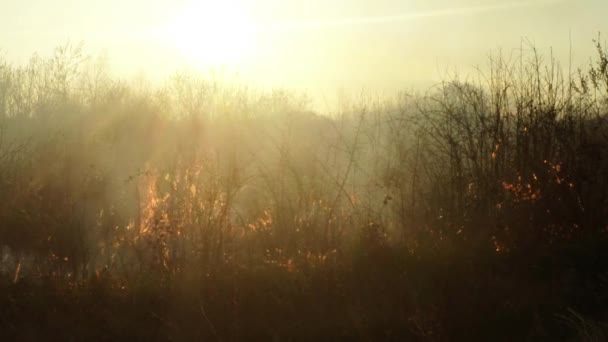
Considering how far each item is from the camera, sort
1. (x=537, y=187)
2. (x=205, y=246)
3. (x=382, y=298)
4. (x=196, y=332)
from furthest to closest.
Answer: (x=537, y=187)
(x=205, y=246)
(x=382, y=298)
(x=196, y=332)

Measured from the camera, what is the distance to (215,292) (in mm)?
7934

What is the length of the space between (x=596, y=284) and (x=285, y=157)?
443 cm

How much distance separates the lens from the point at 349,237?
9289 millimetres

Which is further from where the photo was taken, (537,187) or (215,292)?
(537,187)

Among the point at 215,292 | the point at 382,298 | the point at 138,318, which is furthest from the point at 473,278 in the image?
the point at 138,318

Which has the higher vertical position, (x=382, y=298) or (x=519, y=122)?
(x=519, y=122)

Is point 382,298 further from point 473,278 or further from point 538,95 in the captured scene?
point 538,95

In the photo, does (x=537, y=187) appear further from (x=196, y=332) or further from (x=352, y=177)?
(x=196, y=332)

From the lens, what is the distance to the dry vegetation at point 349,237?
7.37 meters

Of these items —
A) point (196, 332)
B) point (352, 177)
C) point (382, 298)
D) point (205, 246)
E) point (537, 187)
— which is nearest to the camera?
point (196, 332)

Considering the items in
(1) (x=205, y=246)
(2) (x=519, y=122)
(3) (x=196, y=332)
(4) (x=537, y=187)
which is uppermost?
(2) (x=519, y=122)

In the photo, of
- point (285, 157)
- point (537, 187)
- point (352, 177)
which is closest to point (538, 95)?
point (537, 187)

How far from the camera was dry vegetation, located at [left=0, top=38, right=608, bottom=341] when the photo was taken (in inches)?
290

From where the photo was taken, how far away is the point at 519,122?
10133 mm
